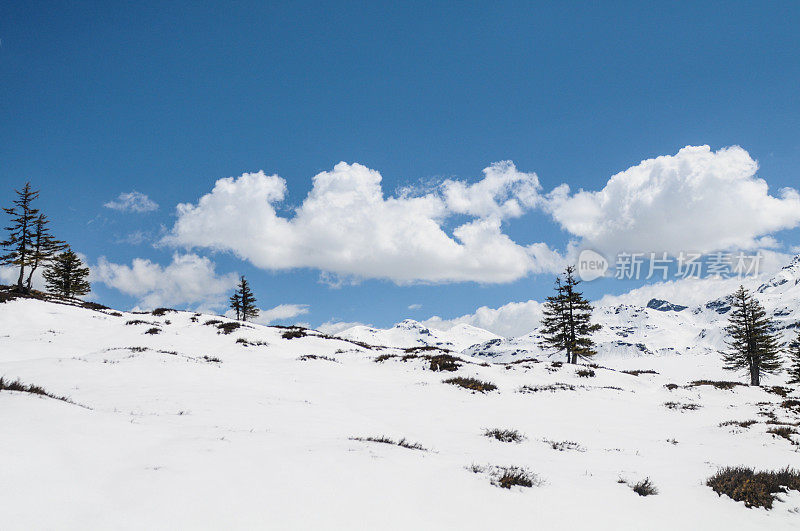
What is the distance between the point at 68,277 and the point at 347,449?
74.6 m

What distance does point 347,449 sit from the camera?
6.97 metres

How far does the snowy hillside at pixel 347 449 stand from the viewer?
4477 millimetres

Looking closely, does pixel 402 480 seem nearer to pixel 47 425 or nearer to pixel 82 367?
pixel 47 425

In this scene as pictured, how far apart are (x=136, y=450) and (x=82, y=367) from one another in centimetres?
Answer: 1333

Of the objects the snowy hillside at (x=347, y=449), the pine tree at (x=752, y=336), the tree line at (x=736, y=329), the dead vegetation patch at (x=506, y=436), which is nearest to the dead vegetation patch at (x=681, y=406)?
the snowy hillside at (x=347, y=449)

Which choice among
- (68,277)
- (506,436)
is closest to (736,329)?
(506,436)

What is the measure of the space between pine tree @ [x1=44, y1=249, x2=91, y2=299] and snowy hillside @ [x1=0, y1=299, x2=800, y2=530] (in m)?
47.7

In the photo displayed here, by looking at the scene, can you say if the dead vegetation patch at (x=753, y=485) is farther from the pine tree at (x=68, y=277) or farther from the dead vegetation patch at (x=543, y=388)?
the pine tree at (x=68, y=277)

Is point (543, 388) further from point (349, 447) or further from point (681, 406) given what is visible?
point (349, 447)

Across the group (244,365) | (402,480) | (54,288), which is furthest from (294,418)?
(54,288)

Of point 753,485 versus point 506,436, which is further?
point 506,436

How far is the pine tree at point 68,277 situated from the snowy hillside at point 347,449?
47.7 metres

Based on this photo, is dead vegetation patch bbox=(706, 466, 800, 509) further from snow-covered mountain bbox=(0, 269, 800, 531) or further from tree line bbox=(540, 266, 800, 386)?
tree line bbox=(540, 266, 800, 386)

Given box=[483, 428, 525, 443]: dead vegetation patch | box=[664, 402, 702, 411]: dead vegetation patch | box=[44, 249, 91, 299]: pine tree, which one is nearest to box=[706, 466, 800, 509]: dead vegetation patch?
box=[483, 428, 525, 443]: dead vegetation patch
